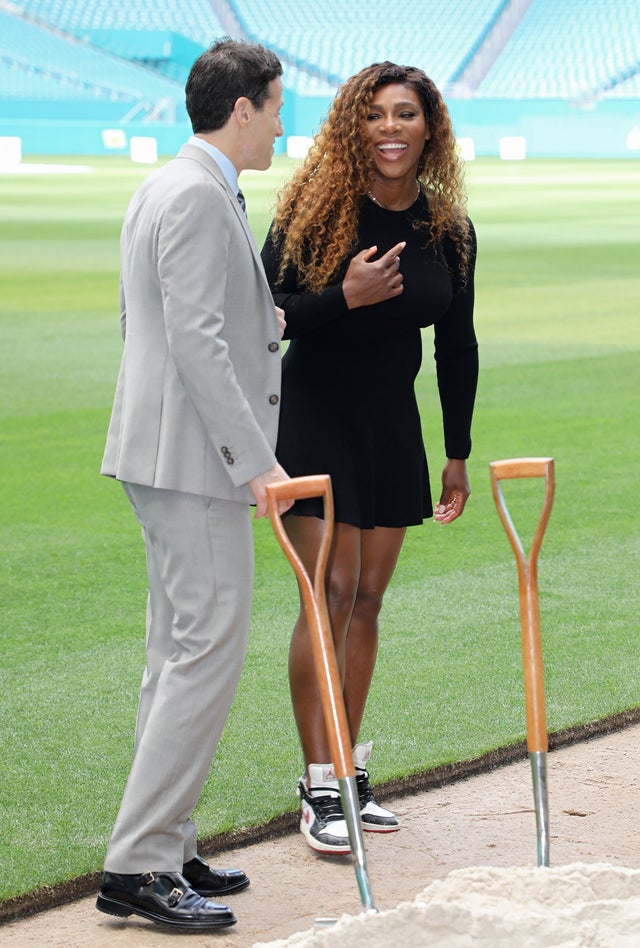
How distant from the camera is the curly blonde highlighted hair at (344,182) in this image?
158 inches

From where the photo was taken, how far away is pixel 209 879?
3.70 meters

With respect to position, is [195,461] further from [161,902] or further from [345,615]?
[161,902]

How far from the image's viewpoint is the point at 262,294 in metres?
3.46

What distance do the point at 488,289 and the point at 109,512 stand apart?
1199 cm

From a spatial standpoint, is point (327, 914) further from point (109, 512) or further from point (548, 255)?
point (548, 255)

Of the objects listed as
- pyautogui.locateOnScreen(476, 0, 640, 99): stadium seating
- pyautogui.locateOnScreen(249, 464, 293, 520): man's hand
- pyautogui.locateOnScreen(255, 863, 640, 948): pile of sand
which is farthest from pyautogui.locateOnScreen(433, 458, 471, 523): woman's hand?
pyautogui.locateOnScreen(476, 0, 640, 99): stadium seating

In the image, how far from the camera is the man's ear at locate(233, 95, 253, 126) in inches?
132

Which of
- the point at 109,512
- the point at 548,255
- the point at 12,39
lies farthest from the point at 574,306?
the point at 12,39

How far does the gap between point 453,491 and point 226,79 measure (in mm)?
1618

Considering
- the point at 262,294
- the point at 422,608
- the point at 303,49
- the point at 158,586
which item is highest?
the point at 303,49

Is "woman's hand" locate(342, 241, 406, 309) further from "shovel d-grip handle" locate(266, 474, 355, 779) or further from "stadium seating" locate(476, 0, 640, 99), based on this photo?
"stadium seating" locate(476, 0, 640, 99)

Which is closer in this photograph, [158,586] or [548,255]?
[158,586]

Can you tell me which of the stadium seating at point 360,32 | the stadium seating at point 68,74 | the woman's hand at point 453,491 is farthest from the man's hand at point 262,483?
the stadium seating at point 360,32

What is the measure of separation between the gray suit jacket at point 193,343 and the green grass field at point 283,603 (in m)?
1.21
